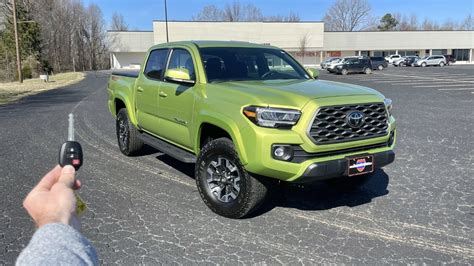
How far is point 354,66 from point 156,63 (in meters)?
36.3

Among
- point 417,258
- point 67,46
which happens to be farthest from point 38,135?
point 67,46

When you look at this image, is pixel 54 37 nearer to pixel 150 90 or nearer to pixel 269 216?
pixel 150 90

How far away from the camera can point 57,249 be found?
1104mm

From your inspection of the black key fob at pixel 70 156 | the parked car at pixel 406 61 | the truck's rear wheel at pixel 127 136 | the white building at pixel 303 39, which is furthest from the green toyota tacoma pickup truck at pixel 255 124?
the white building at pixel 303 39

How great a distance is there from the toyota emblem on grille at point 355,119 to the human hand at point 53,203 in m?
3.14

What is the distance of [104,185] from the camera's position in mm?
5426

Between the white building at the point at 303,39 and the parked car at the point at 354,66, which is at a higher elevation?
the white building at the point at 303,39

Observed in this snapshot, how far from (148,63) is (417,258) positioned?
15.5 feet

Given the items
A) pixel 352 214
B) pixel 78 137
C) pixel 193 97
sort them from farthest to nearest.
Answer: pixel 78 137 → pixel 193 97 → pixel 352 214

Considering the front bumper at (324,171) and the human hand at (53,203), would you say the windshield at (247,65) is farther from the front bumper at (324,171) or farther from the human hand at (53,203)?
the human hand at (53,203)

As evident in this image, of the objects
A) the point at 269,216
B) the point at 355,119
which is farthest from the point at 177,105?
the point at 355,119

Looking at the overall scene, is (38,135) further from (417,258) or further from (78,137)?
(417,258)

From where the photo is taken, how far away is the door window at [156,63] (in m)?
5.92

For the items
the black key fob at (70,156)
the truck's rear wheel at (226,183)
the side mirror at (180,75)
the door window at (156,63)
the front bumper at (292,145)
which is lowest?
the truck's rear wheel at (226,183)
